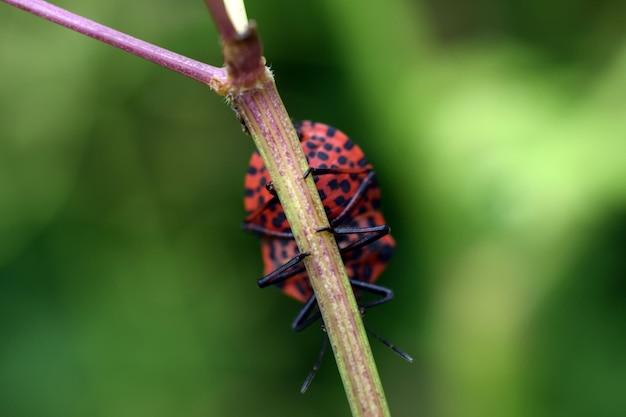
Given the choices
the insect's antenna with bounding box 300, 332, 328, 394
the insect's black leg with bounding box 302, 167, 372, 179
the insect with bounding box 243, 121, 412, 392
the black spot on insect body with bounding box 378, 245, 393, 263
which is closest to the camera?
the insect's black leg with bounding box 302, 167, 372, 179

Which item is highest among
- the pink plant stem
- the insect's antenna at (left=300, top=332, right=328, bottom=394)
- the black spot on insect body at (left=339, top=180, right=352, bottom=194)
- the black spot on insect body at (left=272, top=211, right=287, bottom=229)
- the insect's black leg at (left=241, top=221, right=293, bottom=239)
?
the pink plant stem

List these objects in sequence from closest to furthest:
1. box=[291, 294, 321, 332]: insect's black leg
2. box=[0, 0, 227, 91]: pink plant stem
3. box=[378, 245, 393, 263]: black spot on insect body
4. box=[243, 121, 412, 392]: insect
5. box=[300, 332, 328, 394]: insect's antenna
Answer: box=[0, 0, 227, 91]: pink plant stem
box=[300, 332, 328, 394]: insect's antenna
box=[243, 121, 412, 392]: insect
box=[291, 294, 321, 332]: insect's black leg
box=[378, 245, 393, 263]: black spot on insect body

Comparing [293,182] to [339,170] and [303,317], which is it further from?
[303,317]

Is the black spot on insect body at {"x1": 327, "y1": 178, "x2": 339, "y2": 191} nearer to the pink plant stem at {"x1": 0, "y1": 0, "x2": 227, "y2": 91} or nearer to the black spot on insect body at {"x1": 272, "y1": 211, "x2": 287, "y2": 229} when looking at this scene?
the black spot on insect body at {"x1": 272, "y1": 211, "x2": 287, "y2": 229}

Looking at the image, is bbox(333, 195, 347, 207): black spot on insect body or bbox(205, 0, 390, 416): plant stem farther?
bbox(333, 195, 347, 207): black spot on insect body

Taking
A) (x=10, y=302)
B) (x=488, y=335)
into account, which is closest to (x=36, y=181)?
(x=10, y=302)

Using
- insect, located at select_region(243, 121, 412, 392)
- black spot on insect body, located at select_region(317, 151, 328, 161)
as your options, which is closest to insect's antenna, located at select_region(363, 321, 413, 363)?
insect, located at select_region(243, 121, 412, 392)

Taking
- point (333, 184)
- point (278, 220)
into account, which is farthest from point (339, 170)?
point (278, 220)
